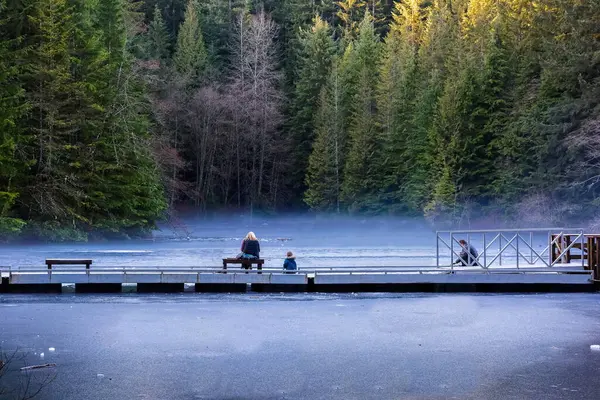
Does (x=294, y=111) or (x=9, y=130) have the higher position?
(x=294, y=111)

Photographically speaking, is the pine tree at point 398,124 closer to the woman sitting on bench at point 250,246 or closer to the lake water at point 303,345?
the woman sitting on bench at point 250,246

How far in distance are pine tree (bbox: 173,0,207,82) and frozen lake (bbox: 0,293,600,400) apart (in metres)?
42.6

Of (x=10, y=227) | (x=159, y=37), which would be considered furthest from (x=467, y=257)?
(x=159, y=37)

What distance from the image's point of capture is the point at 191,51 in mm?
61469

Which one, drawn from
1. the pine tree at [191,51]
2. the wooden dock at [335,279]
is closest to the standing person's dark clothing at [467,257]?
the wooden dock at [335,279]

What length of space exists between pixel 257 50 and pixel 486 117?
1801 cm

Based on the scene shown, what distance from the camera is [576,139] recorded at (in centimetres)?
4219

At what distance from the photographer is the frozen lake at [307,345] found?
10719 millimetres

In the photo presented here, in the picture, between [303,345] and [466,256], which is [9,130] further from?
[303,345]

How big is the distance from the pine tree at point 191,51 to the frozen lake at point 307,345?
42596 millimetres

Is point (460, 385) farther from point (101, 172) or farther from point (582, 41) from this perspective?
point (582, 41)

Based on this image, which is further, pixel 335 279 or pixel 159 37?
pixel 159 37

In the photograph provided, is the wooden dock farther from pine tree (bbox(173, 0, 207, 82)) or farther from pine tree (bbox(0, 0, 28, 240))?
pine tree (bbox(173, 0, 207, 82))

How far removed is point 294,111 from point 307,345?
51.9 metres
